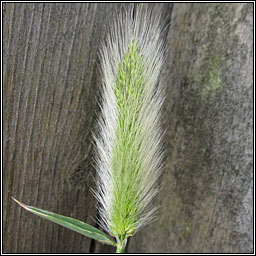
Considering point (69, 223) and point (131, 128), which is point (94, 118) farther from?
point (69, 223)

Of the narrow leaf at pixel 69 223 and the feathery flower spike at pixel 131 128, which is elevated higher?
the feathery flower spike at pixel 131 128

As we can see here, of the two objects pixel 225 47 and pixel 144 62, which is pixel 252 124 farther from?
pixel 144 62

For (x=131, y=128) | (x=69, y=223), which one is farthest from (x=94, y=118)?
(x=69, y=223)

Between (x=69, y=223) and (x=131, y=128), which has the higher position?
(x=131, y=128)

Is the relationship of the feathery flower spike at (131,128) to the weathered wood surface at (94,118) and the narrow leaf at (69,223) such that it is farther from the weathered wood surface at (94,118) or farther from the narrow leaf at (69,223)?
the weathered wood surface at (94,118)

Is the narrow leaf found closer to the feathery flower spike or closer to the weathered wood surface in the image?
the feathery flower spike

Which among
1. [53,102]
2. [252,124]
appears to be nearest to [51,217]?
[53,102]

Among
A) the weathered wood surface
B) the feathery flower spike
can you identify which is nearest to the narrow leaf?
the feathery flower spike

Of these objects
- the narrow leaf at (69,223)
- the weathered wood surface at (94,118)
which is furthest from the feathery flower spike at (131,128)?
the weathered wood surface at (94,118)
